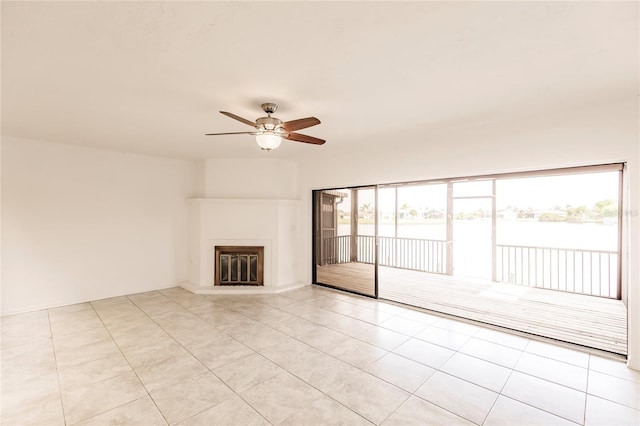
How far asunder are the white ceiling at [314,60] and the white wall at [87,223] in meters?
1.26

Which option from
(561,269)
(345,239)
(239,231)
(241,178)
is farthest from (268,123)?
(561,269)

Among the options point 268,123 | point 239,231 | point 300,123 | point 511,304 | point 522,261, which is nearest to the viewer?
point 300,123

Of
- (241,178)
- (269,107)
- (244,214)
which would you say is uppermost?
(269,107)

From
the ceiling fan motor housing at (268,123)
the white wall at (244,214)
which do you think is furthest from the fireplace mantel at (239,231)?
the ceiling fan motor housing at (268,123)

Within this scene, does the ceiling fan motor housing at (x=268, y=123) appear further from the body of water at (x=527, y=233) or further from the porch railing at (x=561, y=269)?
the porch railing at (x=561, y=269)

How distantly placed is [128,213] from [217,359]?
143 inches

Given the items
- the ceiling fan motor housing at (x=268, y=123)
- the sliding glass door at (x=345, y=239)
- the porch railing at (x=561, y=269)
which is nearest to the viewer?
the ceiling fan motor housing at (x=268, y=123)

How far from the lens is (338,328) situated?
364 cm

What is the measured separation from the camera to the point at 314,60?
6.60 ft

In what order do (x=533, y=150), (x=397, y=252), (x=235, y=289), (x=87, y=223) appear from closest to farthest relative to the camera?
1. (x=533, y=150)
2. (x=87, y=223)
3. (x=235, y=289)
4. (x=397, y=252)

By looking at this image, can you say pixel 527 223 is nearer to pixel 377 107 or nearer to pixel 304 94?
pixel 377 107

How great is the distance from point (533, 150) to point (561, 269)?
3.67 meters

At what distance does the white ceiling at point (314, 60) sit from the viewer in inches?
61.0

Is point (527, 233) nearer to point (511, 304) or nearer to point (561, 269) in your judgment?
point (561, 269)
